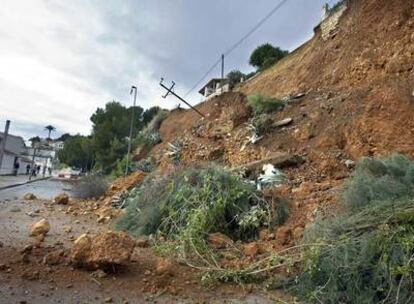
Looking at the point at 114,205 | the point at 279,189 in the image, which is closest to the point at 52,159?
the point at 114,205

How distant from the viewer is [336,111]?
11.8m

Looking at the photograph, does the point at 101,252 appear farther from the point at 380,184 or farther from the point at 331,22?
the point at 331,22

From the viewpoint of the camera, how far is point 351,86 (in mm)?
12758

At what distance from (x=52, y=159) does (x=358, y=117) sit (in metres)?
74.1

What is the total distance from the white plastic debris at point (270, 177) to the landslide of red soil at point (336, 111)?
281 mm

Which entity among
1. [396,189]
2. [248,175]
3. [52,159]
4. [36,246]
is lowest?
[36,246]

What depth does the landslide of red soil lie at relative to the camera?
30.1ft

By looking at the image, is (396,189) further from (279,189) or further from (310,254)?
(279,189)

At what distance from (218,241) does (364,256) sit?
2590 millimetres

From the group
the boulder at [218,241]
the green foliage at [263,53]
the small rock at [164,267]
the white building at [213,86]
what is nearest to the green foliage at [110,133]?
the white building at [213,86]

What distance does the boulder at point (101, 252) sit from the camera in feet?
16.4

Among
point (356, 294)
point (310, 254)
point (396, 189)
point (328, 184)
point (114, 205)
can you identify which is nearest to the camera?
point (356, 294)

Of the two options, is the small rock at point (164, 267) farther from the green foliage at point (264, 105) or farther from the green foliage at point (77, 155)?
the green foliage at point (77, 155)

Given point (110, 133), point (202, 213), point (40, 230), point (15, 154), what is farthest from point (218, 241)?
point (15, 154)
